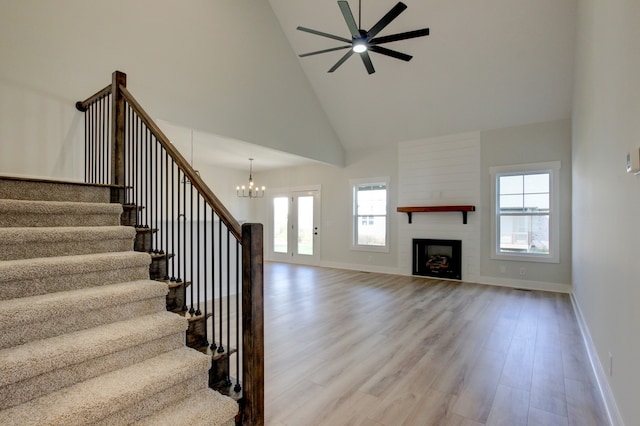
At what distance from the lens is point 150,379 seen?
1684 millimetres

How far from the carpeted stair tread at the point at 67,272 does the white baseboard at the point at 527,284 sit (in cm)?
613

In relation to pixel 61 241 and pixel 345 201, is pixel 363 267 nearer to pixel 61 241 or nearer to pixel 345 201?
pixel 345 201

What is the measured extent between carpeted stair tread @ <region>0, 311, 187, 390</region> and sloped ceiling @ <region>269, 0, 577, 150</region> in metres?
5.44

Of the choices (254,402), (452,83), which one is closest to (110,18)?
(254,402)

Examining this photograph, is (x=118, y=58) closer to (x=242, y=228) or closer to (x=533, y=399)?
(x=242, y=228)

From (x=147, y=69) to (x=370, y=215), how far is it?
5.53 metres

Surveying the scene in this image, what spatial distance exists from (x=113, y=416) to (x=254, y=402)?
712mm

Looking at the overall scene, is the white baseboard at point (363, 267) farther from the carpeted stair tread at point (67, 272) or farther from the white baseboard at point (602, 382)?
the carpeted stair tread at point (67, 272)

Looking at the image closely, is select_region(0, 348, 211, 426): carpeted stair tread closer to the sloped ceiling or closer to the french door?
the sloped ceiling

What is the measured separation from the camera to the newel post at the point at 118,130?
2.97m

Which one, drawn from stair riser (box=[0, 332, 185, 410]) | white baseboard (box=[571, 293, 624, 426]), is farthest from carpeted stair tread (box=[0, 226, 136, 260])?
white baseboard (box=[571, 293, 624, 426])

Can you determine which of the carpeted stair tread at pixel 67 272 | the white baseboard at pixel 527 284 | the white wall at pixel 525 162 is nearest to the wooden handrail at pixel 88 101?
the carpeted stair tread at pixel 67 272

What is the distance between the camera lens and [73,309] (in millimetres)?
1798

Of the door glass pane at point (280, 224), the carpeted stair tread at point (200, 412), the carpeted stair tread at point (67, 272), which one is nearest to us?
the carpeted stair tread at point (200, 412)
